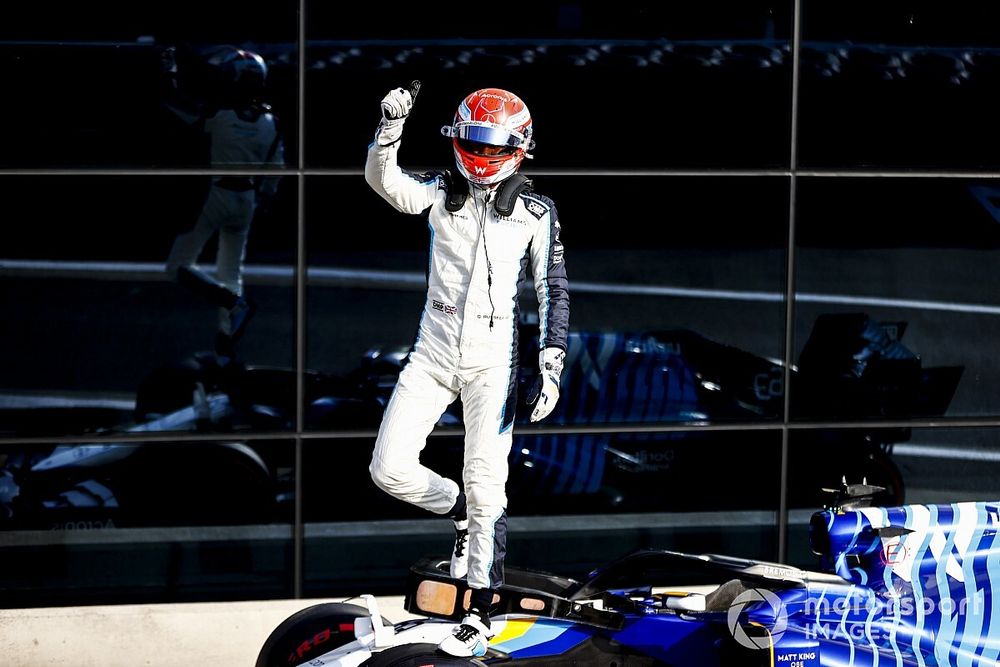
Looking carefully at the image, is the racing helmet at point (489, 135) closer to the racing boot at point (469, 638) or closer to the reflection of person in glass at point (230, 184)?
the racing boot at point (469, 638)

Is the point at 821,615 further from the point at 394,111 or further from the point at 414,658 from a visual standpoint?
the point at 394,111

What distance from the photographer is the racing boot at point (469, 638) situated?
4.45 metres

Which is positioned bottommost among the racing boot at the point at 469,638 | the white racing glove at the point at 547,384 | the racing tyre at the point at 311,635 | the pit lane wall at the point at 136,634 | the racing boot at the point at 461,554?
the pit lane wall at the point at 136,634

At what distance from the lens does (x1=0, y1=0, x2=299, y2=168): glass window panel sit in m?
6.53

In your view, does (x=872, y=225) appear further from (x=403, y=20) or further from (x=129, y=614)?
(x=129, y=614)

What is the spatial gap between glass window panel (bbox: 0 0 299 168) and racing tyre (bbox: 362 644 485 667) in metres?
3.13

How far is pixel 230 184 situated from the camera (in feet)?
22.0

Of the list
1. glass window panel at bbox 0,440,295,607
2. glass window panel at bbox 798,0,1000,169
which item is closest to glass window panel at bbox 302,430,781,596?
glass window panel at bbox 0,440,295,607

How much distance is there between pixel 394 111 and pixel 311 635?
1.95 m

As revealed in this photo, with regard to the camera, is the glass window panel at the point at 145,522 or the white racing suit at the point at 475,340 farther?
the glass window panel at the point at 145,522

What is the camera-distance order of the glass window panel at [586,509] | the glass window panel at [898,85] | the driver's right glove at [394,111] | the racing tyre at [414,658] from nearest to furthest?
the racing tyre at [414,658]
the driver's right glove at [394,111]
the glass window panel at [586,509]
the glass window panel at [898,85]

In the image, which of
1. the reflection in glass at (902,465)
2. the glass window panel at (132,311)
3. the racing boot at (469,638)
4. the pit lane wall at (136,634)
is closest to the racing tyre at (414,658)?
the racing boot at (469,638)

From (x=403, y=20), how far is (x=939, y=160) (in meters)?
3.06

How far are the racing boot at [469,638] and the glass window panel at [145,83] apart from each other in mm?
2973
